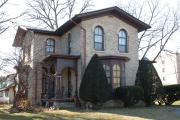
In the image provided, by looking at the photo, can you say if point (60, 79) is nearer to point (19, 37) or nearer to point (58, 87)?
point (58, 87)

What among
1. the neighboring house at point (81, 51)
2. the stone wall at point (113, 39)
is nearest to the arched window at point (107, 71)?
the neighboring house at point (81, 51)

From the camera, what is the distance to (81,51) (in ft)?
88.5

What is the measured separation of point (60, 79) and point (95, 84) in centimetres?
387

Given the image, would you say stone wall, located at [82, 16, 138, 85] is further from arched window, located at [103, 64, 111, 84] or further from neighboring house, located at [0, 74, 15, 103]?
neighboring house, located at [0, 74, 15, 103]

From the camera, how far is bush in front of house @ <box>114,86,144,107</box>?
2534cm

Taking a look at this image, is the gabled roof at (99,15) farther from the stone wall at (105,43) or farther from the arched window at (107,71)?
the arched window at (107,71)

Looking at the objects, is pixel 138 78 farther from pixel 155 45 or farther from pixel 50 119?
pixel 155 45

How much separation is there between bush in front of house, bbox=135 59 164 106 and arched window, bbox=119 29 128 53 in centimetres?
203

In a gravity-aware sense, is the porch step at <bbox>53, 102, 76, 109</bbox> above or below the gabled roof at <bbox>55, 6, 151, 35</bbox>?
below

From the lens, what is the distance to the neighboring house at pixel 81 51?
87.7ft

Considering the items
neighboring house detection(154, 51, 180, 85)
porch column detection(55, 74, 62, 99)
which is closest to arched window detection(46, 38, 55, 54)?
porch column detection(55, 74, 62, 99)

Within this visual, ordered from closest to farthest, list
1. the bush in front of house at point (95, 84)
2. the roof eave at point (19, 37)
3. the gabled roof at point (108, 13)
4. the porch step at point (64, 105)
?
1. the bush in front of house at point (95, 84)
2. the porch step at point (64, 105)
3. the gabled roof at point (108, 13)
4. the roof eave at point (19, 37)

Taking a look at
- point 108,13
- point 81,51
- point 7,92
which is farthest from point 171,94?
point 7,92

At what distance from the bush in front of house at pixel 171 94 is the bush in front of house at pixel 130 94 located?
286cm
